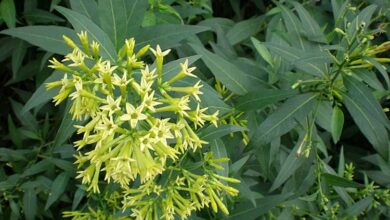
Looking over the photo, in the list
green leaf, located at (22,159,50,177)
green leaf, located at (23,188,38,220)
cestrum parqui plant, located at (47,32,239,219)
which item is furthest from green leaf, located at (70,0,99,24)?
green leaf, located at (23,188,38,220)

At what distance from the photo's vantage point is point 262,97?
93.1 inches

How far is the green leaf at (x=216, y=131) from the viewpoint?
2186mm

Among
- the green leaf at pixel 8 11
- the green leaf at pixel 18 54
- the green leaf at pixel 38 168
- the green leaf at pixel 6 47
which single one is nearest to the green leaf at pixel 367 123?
the green leaf at pixel 38 168

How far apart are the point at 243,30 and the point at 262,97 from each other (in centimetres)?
140

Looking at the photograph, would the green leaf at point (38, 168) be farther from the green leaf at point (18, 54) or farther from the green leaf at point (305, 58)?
the green leaf at point (305, 58)

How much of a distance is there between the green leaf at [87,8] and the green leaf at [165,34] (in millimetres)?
313

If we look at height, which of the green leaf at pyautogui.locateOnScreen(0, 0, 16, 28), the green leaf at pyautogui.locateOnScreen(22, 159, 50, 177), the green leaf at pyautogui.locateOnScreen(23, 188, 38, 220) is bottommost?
the green leaf at pyautogui.locateOnScreen(23, 188, 38, 220)

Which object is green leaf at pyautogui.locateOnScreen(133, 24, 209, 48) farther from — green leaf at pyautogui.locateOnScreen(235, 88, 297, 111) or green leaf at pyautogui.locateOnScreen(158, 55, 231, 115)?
green leaf at pyautogui.locateOnScreen(235, 88, 297, 111)

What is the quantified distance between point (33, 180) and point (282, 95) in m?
1.78

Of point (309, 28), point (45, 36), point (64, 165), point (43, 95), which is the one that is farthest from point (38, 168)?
point (309, 28)

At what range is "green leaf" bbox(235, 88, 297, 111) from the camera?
2.35 m

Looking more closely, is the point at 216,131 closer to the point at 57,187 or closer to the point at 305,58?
the point at 305,58

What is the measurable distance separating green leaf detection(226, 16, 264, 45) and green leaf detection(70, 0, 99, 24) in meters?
1.33

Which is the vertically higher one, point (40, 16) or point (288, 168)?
point (40, 16)
